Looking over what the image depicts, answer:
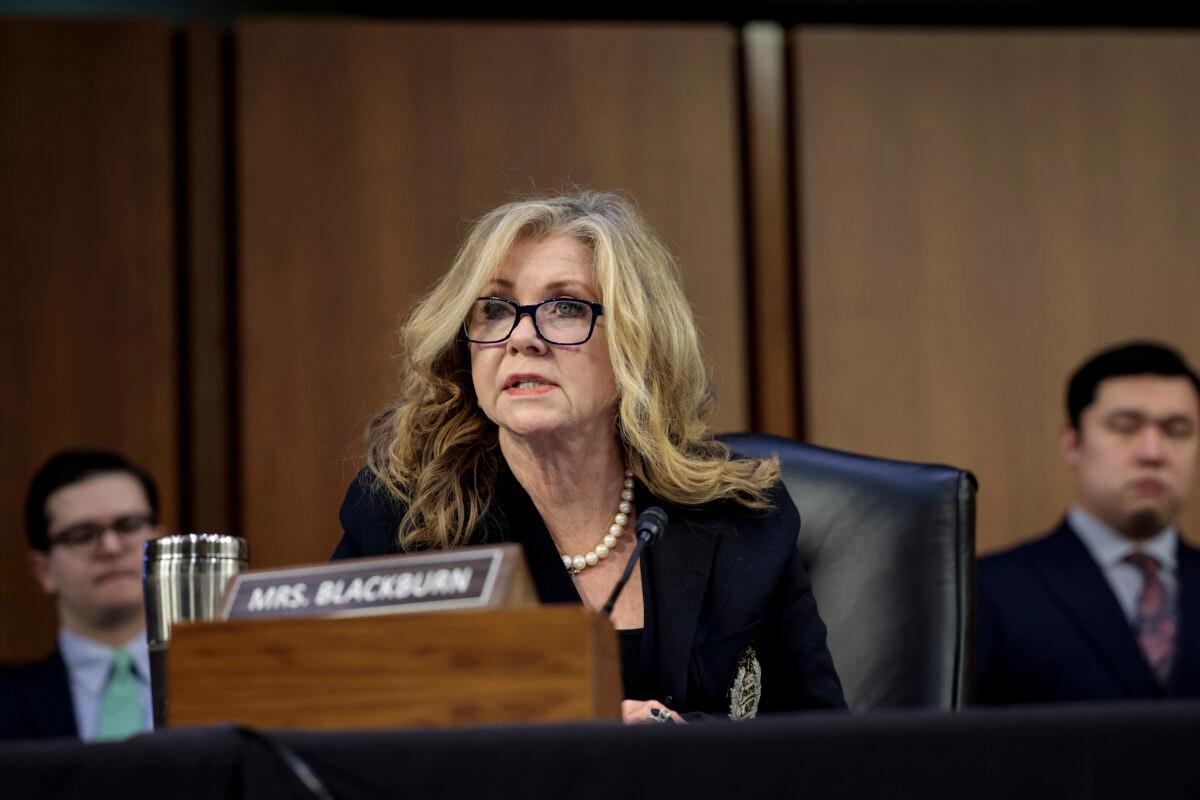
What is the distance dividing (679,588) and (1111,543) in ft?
5.58

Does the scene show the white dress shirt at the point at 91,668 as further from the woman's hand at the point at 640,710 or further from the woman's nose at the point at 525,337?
the woman's hand at the point at 640,710

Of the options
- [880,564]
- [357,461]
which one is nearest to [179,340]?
[357,461]

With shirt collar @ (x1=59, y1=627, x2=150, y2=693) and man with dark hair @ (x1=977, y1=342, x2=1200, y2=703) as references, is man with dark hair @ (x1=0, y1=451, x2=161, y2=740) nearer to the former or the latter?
shirt collar @ (x1=59, y1=627, x2=150, y2=693)

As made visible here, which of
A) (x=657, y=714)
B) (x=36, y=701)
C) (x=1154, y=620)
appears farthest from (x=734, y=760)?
(x=1154, y=620)

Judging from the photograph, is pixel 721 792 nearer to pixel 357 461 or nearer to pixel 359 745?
pixel 359 745

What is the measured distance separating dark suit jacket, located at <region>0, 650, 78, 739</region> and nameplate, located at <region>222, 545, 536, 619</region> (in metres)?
1.72

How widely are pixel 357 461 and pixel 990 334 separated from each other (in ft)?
4.58

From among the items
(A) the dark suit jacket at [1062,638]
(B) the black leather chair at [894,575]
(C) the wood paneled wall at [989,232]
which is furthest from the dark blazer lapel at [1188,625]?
(B) the black leather chair at [894,575]

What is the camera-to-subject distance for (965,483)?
1653 mm

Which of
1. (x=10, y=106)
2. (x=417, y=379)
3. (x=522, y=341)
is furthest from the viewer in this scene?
(x=10, y=106)

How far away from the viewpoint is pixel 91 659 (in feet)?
8.91

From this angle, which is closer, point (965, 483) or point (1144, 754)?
point (1144, 754)

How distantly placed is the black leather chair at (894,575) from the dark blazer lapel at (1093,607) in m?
1.28

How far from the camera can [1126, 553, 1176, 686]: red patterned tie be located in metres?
2.86
